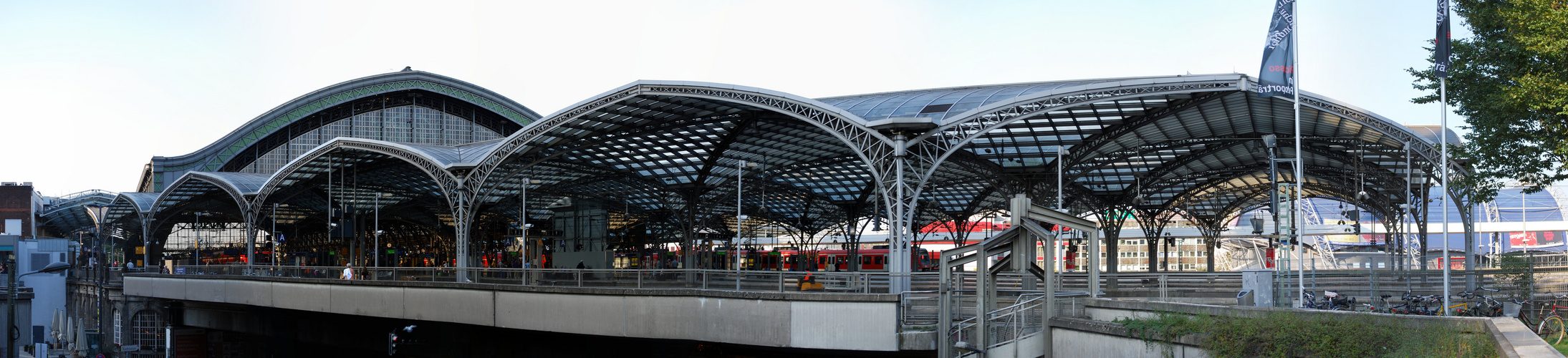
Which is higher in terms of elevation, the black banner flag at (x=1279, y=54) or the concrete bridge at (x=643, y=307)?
the black banner flag at (x=1279, y=54)

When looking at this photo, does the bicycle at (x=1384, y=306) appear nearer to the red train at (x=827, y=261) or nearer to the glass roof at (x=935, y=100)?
the glass roof at (x=935, y=100)

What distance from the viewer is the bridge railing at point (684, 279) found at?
24656 mm

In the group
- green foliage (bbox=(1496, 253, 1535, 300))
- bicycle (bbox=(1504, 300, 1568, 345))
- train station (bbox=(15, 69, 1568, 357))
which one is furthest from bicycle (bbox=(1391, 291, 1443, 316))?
bicycle (bbox=(1504, 300, 1568, 345))

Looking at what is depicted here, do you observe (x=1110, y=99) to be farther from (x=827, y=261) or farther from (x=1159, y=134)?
(x=827, y=261)

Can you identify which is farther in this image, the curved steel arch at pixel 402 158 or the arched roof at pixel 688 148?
the curved steel arch at pixel 402 158

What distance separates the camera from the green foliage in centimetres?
2130

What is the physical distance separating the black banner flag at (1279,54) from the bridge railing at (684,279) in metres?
10.6

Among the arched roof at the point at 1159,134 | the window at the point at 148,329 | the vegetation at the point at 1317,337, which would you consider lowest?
the window at the point at 148,329

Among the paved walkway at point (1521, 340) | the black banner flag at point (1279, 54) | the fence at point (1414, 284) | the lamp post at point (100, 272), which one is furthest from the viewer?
the lamp post at point (100, 272)

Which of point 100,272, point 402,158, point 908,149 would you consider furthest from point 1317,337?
point 100,272

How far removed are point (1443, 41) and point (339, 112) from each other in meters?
84.5

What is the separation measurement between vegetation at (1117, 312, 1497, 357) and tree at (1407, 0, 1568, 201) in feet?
32.4

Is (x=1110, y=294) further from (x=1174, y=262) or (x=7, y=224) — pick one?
(x=1174, y=262)

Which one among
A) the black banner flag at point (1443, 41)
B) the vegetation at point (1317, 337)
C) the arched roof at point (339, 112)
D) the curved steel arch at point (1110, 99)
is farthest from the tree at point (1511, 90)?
the arched roof at point (339, 112)
